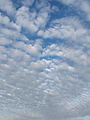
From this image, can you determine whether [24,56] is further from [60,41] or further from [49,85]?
[49,85]

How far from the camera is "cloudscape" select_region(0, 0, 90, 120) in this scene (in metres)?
10.3

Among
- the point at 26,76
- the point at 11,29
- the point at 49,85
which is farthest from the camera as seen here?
the point at 49,85

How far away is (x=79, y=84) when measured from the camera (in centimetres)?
1917

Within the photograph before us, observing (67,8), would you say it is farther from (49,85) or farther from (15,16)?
(49,85)

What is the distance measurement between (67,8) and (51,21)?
1579 millimetres

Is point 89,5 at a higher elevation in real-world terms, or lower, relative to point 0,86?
lower

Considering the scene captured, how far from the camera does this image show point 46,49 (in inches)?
551

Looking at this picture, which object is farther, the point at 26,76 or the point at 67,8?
the point at 26,76

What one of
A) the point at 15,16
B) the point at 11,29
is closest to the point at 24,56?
the point at 11,29

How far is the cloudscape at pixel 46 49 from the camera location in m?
10.3

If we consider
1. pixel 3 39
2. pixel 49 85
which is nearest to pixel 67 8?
pixel 3 39

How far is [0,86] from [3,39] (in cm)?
1096

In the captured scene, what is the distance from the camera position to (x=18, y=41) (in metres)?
13.2

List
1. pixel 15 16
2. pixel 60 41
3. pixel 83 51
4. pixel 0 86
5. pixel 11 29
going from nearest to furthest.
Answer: pixel 15 16 → pixel 11 29 → pixel 60 41 → pixel 83 51 → pixel 0 86
